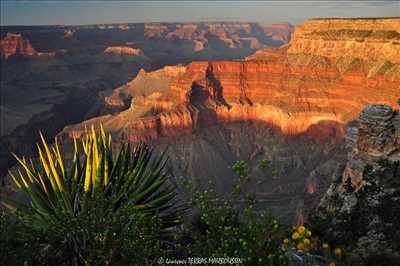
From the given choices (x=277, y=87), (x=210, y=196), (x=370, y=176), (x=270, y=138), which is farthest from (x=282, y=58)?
(x=210, y=196)

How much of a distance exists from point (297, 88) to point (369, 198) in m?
41.0

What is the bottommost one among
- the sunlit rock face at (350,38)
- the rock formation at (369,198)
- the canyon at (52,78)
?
the canyon at (52,78)

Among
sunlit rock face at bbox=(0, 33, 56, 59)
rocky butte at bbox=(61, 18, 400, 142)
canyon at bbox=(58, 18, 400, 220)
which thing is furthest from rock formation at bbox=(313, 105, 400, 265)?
sunlit rock face at bbox=(0, 33, 56, 59)

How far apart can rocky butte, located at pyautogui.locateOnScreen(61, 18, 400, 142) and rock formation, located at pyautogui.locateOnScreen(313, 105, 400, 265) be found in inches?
1166

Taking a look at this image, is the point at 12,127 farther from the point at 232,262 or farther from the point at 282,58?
the point at 232,262

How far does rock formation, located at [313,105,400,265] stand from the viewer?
9.58 meters

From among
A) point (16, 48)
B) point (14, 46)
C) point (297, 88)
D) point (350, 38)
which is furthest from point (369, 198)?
point (14, 46)

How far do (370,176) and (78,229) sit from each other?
940cm

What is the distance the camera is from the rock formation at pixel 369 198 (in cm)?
958

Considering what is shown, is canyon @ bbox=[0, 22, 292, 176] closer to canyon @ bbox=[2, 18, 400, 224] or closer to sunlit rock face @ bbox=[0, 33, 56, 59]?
sunlit rock face @ bbox=[0, 33, 56, 59]

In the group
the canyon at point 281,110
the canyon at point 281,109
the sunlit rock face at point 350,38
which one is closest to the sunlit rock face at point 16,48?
the canyon at point 281,109

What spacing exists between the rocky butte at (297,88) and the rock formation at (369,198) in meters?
29.6

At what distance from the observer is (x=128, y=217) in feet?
22.0

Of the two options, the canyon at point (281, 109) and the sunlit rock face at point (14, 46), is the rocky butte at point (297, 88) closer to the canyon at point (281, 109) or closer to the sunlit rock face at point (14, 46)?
the canyon at point (281, 109)
